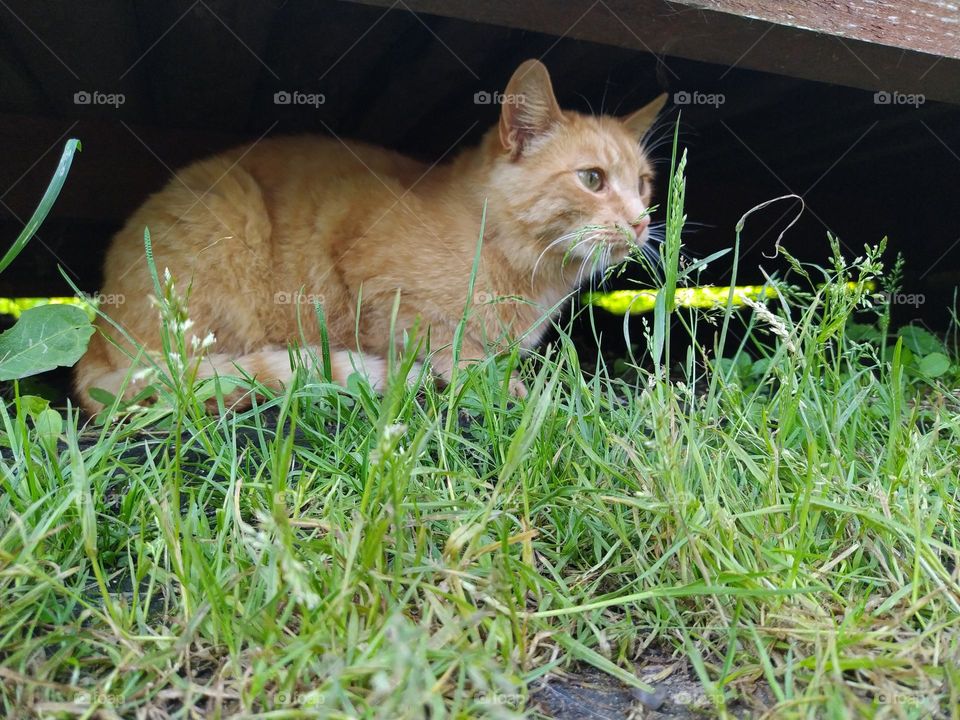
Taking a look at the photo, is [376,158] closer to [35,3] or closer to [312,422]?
[35,3]

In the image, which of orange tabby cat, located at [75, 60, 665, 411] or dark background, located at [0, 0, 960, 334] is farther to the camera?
dark background, located at [0, 0, 960, 334]

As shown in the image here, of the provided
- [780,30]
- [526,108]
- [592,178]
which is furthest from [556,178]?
[780,30]

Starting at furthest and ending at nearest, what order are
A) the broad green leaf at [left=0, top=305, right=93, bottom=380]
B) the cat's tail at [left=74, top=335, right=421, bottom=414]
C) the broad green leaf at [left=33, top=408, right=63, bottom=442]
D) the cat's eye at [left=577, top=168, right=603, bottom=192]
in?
1. the cat's eye at [left=577, top=168, right=603, bottom=192]
2. the cat's tail at [left=74, top=335, right=421, bottom=414]
3. the broad green leaf at [left=0, top=305, right=93, bottom=380]
4. the broad green leaf at [left=33, top=408, right=63, bottom=442]

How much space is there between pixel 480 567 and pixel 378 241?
1.43 metres

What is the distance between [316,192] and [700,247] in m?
2.58

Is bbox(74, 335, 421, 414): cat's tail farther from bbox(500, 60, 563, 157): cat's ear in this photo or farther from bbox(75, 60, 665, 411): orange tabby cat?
bbox(500, 60, 563, 157): cat's ear

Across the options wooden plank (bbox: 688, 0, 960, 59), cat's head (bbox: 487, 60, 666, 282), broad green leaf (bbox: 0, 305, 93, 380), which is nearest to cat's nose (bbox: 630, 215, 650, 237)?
cat's head (bbox: 487, 60, 666, 282)

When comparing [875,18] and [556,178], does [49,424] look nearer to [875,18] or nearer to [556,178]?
[556,178]

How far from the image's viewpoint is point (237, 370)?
1.88 metres

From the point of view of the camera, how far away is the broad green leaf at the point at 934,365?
7.10 feet

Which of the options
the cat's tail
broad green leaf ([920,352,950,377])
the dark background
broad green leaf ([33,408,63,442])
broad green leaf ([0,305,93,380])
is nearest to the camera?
broad green leaf ([33,408,63,442])

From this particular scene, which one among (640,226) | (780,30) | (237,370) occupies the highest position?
(780,30)

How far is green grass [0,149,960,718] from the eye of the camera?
89 cm

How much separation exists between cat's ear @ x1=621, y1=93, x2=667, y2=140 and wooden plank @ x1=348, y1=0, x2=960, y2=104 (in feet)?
1.49
